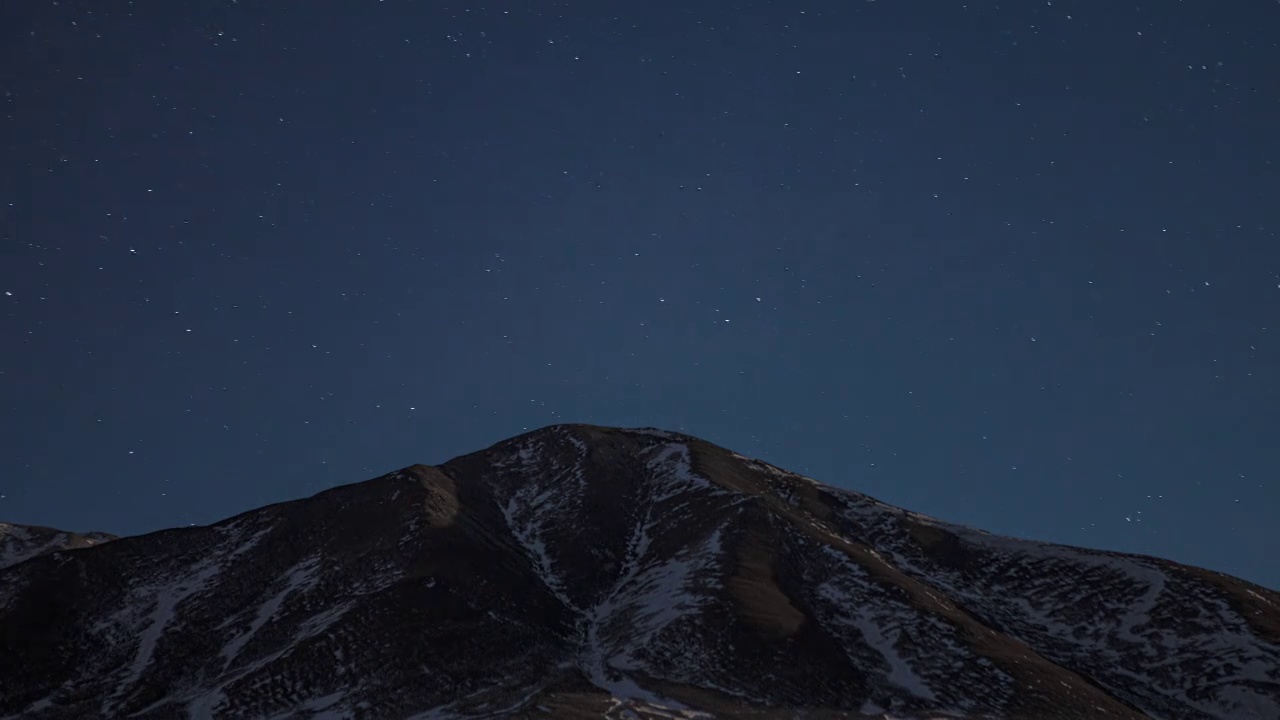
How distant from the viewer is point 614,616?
93.6m

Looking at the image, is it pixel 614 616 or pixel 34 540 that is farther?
pixel 34 540

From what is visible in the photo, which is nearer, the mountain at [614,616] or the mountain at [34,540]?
the mountain at [614,616]

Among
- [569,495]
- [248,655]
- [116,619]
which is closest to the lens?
[248,655]

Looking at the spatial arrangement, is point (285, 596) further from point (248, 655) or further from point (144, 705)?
point (144, 705)

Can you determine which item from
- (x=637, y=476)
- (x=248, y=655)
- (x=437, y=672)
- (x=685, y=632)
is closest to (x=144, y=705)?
(x=248, y=655)

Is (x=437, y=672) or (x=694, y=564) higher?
(x=694, y=564)

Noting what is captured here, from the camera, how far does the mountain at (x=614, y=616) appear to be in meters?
76.7

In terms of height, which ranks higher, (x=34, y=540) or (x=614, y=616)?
(x=34, y=540)

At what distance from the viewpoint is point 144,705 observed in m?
80.6

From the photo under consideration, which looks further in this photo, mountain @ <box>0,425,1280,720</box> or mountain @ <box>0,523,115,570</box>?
mountain @ <box>0,523,115,570</box>

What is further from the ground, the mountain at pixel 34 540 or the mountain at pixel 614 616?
the mountain at pixel 34 540

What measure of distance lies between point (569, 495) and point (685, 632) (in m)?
42.6

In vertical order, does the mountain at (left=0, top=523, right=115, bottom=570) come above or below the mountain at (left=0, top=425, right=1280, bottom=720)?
above

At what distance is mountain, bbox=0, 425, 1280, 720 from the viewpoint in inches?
3019
